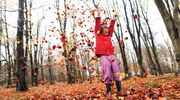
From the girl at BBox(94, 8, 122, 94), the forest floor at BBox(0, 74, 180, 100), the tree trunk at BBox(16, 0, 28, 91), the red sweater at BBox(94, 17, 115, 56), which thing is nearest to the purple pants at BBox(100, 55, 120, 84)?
the girl at BBox(94, 8, 122, 94)

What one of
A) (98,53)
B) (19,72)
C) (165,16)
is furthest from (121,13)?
(98,53)

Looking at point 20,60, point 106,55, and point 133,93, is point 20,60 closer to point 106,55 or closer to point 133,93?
point 106,55

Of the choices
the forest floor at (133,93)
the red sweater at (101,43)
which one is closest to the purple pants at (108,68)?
the red sweater at (101,43)

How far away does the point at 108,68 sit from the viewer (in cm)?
487

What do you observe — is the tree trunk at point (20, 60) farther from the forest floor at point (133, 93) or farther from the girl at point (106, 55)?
the girl at point (106, 55)

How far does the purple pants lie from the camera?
16.0ft

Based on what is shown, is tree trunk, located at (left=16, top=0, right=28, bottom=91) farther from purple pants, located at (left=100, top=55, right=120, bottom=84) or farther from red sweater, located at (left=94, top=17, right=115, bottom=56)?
purple pants, located at (left=100, top=55, right=120, bottom=84)

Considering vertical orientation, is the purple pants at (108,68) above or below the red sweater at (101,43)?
below

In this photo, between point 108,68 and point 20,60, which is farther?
point 20,60

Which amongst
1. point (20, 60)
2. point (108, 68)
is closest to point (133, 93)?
point (108, 68)

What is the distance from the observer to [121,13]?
2034 centimetres

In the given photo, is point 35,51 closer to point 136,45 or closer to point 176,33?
point 136,45

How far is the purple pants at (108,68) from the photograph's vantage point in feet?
16.0

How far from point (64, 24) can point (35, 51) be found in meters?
11.1
